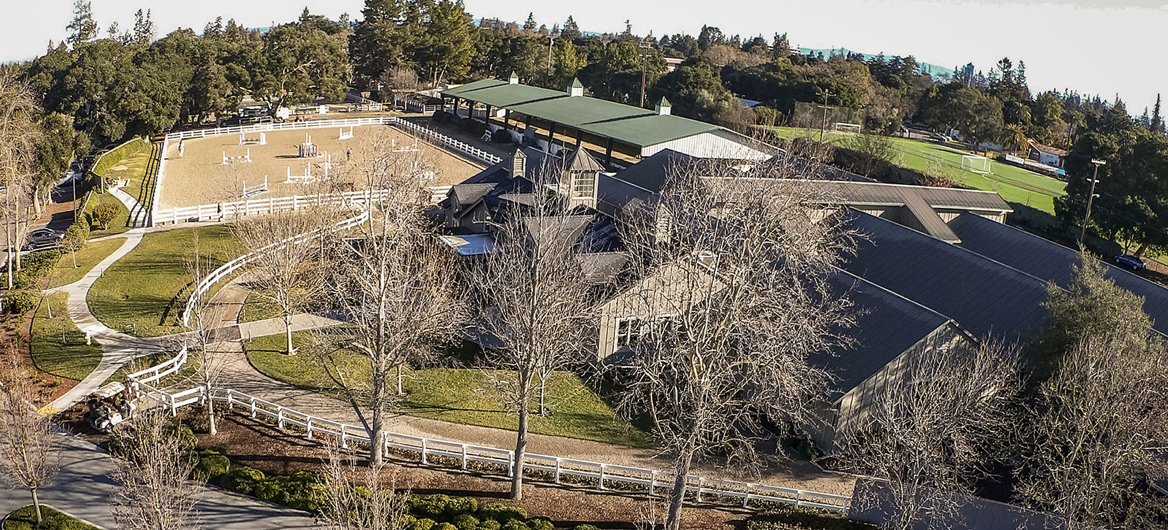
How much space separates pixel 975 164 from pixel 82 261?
84.8m

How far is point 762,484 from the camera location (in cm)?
2550

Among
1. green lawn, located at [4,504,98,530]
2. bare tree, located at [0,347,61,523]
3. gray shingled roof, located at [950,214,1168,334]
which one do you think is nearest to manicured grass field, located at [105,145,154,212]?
bare tree, located at [0,347,61,523]

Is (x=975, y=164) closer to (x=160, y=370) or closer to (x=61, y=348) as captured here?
(x=160, y=370)

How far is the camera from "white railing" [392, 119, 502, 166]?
6881cm

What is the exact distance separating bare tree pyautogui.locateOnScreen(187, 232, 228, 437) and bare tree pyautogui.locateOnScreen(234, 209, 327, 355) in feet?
6.97

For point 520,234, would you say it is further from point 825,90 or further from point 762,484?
point 825,90

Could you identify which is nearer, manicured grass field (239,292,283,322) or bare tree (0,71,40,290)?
manicured grass field (239,292,283,322)

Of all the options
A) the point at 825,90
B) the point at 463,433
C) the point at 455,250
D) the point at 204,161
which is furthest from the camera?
the point at 825,90

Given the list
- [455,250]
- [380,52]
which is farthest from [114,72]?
[455,250]

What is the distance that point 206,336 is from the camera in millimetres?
26266

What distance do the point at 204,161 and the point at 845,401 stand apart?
5954cm

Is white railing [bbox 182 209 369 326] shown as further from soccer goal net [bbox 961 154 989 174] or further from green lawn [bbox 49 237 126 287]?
soccer goal net [bbox 961 154 989 174]

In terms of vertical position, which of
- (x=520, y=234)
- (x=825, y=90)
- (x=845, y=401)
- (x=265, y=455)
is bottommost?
(x=265, y=455)

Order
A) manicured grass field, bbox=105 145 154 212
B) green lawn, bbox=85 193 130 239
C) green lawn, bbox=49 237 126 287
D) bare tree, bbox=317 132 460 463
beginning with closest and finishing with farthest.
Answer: bare tree, bbox=317 132 460 463 < green lawn, bbox=49 237 126 287 < green lawn, bbox=85 193 130 239 < manicured grass field, bbox=105 145 154 212
